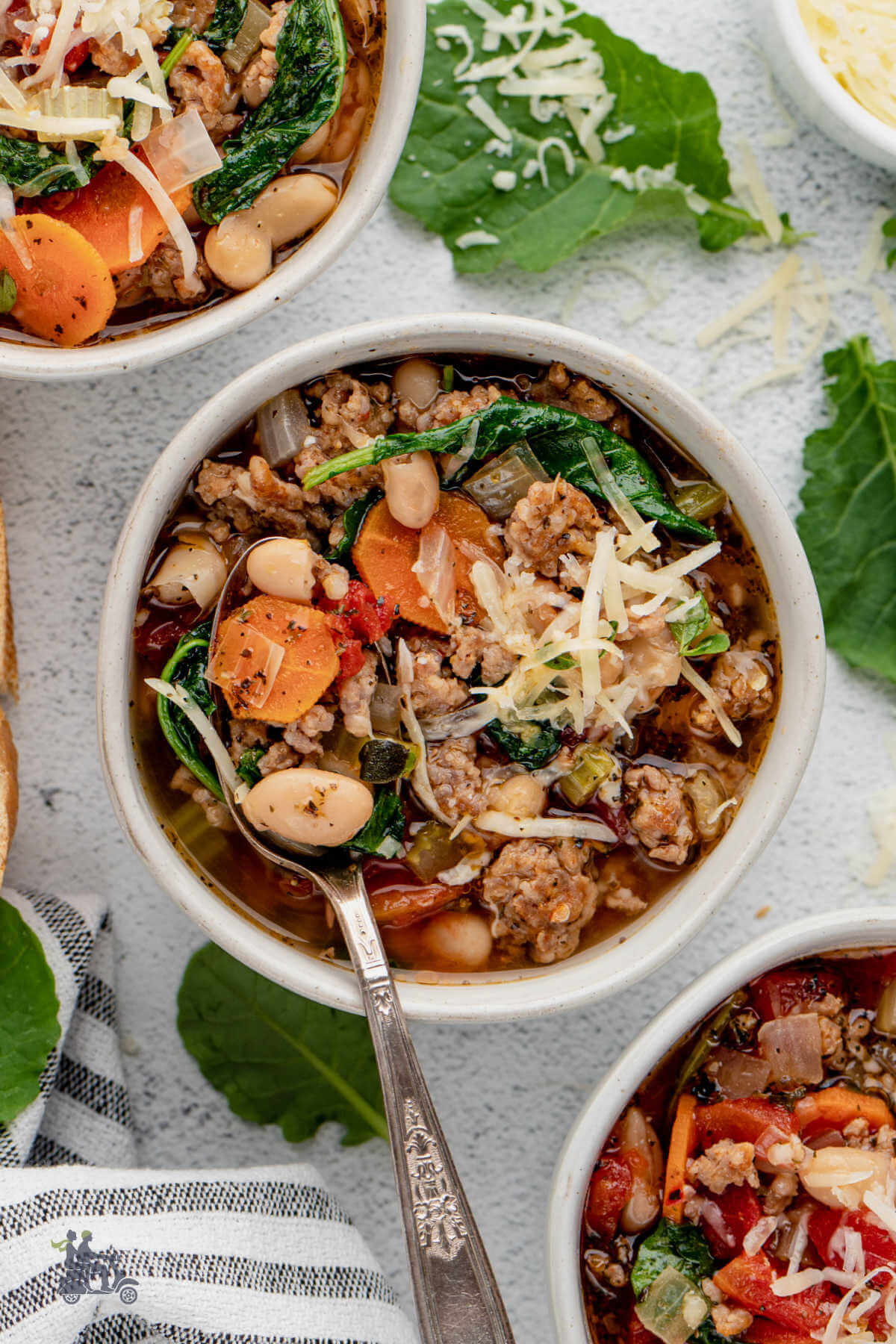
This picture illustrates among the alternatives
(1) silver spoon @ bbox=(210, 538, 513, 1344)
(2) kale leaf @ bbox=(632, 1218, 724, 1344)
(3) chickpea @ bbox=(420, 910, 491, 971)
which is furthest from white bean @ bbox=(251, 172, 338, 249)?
(2) kale leaf @ bbox=(632, 1218, 724, 1344)

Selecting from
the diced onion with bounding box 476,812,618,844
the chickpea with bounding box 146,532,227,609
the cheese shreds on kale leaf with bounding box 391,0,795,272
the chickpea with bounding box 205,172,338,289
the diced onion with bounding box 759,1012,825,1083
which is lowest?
the diced onion with bounding box 759,1012,825,1083

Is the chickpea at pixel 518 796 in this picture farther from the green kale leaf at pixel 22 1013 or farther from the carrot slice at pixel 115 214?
the carrot slice at pixel 115 214

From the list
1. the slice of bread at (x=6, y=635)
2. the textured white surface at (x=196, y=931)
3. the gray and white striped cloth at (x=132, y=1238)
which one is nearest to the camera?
the gray and white striped cloth at (x=132, y=1238)

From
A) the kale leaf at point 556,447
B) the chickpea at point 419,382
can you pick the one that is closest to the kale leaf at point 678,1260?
the kale leaf at point 556,447

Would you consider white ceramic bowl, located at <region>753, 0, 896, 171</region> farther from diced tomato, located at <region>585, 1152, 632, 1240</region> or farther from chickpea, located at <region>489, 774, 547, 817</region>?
diced tomato, located at <region>585, 1152, 632, 1240</region>

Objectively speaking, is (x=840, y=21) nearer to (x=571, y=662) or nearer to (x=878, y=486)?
(x=878, y=486)

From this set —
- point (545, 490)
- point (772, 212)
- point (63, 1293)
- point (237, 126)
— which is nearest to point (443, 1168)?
point (63, 1293)

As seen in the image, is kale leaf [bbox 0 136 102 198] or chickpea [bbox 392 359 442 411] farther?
chickpea [bbox 392 359 442 411]
